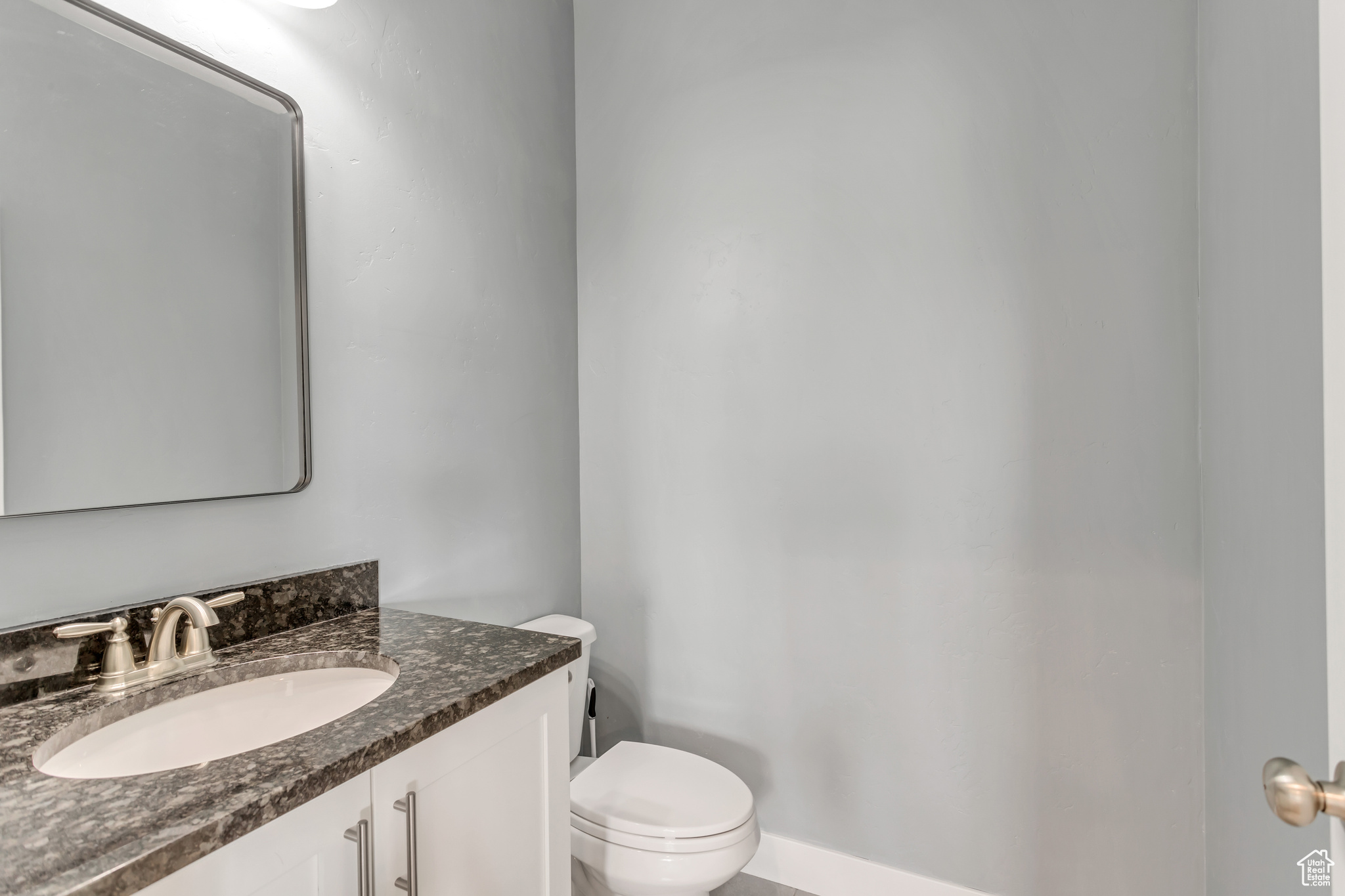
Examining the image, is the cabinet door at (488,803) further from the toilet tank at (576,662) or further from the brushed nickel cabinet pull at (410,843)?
the toilet tank at (576,662)

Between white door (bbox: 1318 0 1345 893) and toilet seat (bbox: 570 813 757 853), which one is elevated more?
white door (bbox: 1318 0 1345 893)

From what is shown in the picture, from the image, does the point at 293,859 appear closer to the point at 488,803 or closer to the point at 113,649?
the point at 488,803

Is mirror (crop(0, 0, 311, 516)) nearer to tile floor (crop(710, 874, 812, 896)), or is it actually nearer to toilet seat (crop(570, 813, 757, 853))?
toilet seat (crop(570, 813, 757, 853))

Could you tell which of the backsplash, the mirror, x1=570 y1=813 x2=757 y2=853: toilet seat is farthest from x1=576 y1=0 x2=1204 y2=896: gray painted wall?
the mirror

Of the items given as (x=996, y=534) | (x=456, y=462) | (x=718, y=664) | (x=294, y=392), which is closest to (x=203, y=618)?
(x=294, y=392)

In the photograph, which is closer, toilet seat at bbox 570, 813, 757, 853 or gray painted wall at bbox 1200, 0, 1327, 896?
gray painted wall at bbox 1200, 0, 1327, 896

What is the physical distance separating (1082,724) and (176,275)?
2.03m

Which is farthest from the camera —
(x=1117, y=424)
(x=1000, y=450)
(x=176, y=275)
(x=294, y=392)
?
(x=1000, y=450)

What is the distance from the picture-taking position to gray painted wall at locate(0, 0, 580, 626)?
1078 millimetres

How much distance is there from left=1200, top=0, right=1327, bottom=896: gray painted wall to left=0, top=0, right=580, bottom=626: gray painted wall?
4.88 ft

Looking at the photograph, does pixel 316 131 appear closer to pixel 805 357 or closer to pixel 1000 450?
pixel 805 357

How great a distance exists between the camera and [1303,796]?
474 mm

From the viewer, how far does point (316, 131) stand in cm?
128

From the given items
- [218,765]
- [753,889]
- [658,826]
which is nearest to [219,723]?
[218,765]
